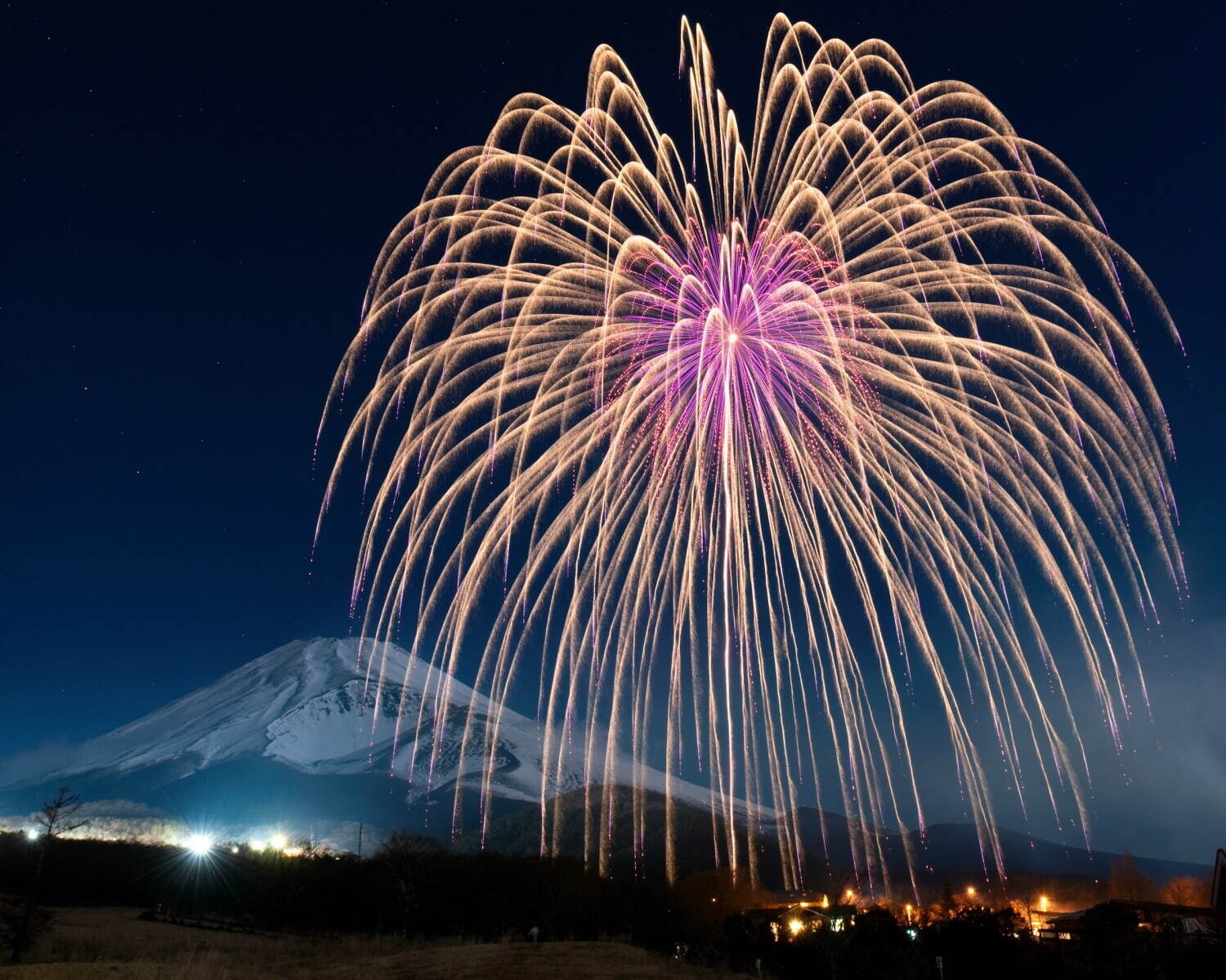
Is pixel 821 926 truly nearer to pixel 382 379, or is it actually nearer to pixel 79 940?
pixel 382 379

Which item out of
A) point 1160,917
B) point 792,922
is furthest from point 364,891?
point 1160,917

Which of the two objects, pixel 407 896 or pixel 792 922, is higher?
pixel 407 896

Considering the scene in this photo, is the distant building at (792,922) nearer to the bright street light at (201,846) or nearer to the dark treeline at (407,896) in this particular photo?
the dark treeline at (407,896)

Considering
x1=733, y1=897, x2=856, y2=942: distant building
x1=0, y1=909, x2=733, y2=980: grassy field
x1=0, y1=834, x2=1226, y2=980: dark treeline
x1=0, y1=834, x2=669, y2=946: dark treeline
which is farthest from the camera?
x1=0, y1=834, x2=669, y2=946: dark treeline

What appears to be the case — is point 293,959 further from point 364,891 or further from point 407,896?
point 364,891

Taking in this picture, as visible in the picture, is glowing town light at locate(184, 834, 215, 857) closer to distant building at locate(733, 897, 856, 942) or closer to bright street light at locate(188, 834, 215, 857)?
bright street light at locate(188, 834, 215, 857)

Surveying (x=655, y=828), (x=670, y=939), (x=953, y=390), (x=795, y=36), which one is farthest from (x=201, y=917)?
(x=655, y=828)

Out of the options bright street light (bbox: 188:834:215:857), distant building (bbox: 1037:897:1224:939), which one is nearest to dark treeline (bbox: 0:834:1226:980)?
bright street light (bbox: 188:834:215:857)

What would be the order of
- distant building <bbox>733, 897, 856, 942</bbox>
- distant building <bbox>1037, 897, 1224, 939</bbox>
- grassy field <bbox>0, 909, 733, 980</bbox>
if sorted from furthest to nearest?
distant building <bbox>733, 897, 856, 942</bbox> → distant building <bbox>1037, 897, 1224, 939</bbox> → grassy field <bbox>0, 909, 733, 980</bbox>

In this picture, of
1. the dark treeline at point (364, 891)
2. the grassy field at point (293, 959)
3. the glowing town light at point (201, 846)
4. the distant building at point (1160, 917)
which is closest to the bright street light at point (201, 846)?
the glowing town light at point (201, 846)
